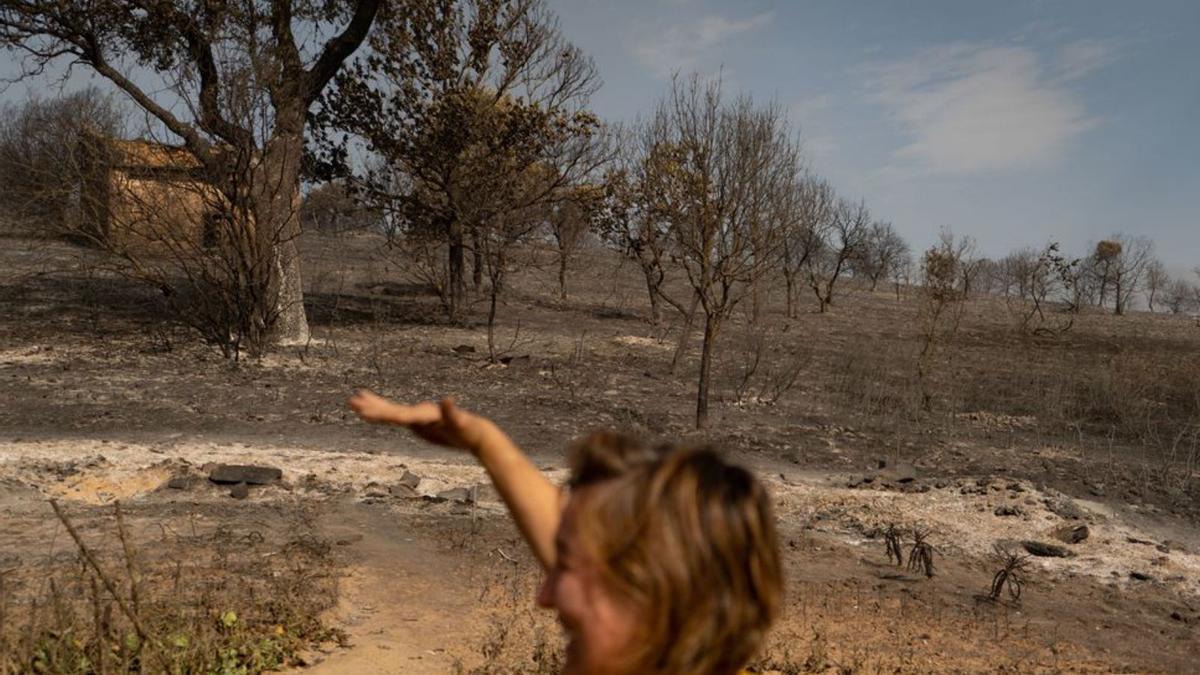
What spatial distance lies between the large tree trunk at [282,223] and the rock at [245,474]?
6.98 meters

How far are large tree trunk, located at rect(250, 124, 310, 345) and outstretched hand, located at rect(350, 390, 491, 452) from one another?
13.9 metres

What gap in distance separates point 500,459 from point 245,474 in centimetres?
761

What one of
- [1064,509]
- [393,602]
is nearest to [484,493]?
[393,602]

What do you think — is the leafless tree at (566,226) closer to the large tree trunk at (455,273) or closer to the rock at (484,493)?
the large tree trunk at (455,273)

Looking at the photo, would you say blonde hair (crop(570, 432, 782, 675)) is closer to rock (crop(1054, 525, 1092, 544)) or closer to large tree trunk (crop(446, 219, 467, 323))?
rock (crop(1054, 525, 1092, 544))

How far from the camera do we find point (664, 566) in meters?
0.94

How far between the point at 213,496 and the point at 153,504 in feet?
1.62

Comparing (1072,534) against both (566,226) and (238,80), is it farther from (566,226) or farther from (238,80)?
(566,226)

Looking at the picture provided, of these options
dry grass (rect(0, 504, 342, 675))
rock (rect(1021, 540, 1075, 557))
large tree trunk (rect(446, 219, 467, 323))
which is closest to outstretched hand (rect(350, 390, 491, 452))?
dry grass (rect(0, 504, 342, 675))

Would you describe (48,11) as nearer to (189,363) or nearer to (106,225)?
(106,225)

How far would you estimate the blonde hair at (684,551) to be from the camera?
0.95m

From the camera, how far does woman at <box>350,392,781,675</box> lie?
95 centimetres

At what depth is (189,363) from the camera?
539 inches

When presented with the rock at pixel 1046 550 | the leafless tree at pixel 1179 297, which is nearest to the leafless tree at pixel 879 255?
the leafless tree at pixel 1179 297
